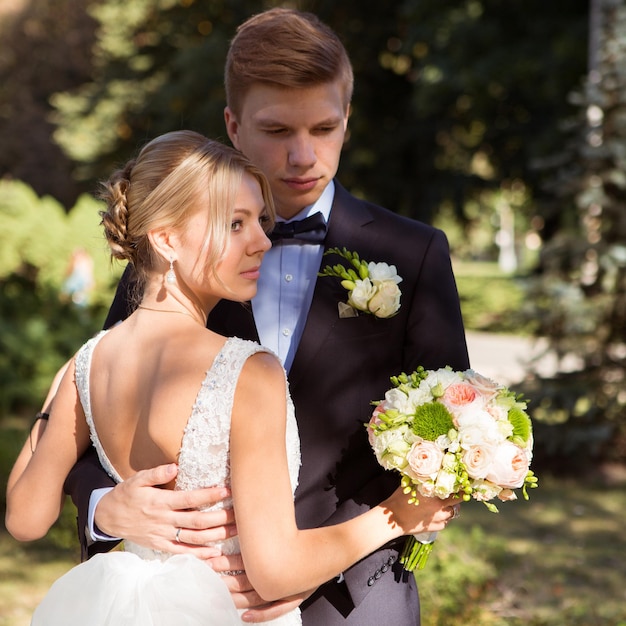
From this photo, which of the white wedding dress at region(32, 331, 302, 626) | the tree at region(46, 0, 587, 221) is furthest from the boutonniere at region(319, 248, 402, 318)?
the tree at region(46, 0, 587, 221)

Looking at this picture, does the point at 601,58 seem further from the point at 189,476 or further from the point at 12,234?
the point at 12,234

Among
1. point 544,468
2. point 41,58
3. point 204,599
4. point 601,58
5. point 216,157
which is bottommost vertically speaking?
point 41,58

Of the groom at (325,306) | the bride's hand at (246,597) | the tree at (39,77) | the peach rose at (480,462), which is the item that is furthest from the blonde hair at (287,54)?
the tree at (39,77)

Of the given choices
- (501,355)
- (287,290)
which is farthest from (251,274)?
(501,355)

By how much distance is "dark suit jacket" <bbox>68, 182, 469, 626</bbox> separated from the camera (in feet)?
8.56

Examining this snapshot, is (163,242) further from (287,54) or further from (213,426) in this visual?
(287,54)

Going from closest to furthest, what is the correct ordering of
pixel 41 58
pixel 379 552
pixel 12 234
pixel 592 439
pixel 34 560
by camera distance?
pixel 379 552 → pixel 34 560 → pixel 592 439 → pixel 12 234 → pixel 41 58

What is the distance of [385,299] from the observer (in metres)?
2.59

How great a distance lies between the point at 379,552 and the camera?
8.48 feet

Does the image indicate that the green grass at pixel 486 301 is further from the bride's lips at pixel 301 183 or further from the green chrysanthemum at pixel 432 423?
the green chrysanthemum at pixel 432 423

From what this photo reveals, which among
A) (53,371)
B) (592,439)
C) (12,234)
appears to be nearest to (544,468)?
(592,439)

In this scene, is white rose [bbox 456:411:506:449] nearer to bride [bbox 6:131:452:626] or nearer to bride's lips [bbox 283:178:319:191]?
bride [bbox 6:131:452:626]

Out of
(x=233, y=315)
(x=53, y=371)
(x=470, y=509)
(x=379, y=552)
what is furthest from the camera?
(x=53, y=371)

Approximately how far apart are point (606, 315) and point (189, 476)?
8.36m
